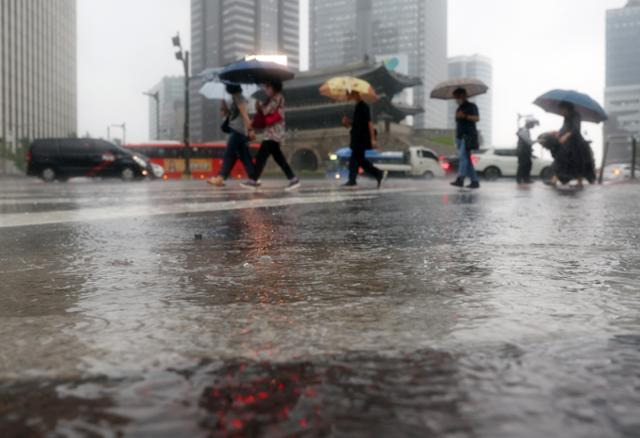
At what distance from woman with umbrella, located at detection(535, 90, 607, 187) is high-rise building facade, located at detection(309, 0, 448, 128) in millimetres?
159892

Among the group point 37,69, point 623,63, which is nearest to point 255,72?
point 37,69

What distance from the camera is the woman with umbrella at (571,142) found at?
10743 mm

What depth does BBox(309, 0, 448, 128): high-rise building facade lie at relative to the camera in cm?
17425

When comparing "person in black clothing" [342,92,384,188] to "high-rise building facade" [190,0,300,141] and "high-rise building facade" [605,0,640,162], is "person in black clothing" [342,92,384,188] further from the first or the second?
"high-rise building facade" [605,0,640,162]

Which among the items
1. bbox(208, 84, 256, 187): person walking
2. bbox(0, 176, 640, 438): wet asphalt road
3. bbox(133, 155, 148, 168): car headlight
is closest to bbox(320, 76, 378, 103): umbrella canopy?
bbox(208, 84, 256, 187): person walking

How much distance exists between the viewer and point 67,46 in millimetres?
101812

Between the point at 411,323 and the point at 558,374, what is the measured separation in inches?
14.9

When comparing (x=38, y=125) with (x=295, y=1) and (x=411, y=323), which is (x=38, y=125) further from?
(x=411, y=323)

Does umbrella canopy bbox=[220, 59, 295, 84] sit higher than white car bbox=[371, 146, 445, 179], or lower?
higher

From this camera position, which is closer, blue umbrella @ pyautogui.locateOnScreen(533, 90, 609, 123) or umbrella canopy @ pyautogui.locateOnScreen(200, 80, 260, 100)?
blue umbrella @ pyautogui.locateOnScreen(533, 90, 609, 123)

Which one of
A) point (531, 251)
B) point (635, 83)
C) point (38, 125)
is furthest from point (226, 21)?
point (531, 251)

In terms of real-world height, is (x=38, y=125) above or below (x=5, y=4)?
below

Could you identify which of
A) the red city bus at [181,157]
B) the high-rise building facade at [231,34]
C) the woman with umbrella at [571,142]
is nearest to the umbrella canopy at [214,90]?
the woman with umbrella at [571,142]

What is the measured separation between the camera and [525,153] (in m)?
15.4
